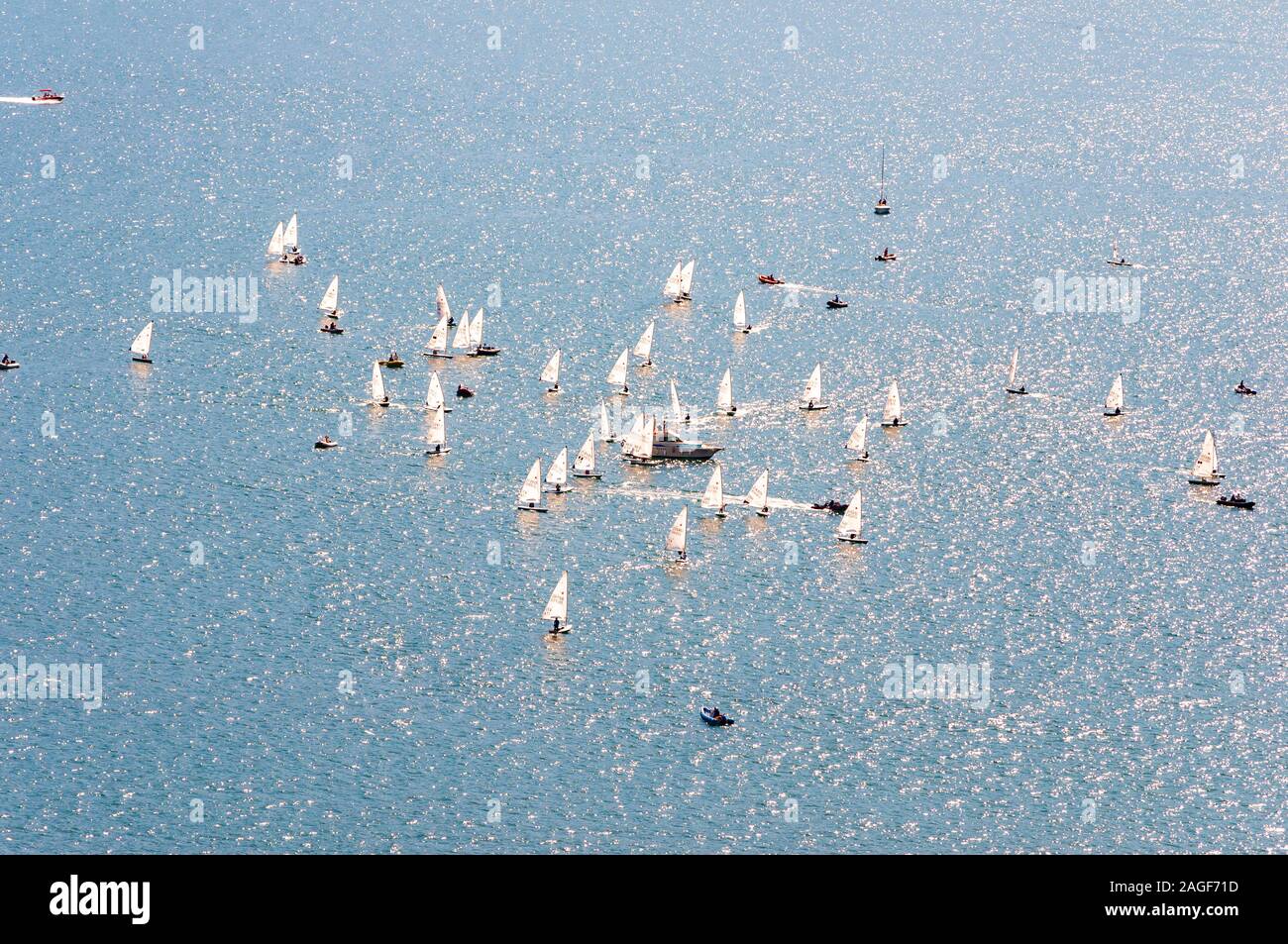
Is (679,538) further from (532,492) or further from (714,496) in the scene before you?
(532,492)

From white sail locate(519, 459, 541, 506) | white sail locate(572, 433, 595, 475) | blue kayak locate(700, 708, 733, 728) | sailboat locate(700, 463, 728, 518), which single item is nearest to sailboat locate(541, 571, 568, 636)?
blue kayak locate(700, 708, 733, 728)

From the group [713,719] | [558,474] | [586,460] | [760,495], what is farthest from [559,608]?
[586,460]

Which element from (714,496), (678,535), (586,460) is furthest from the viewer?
(586,460)

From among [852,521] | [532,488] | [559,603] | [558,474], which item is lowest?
[559,603]

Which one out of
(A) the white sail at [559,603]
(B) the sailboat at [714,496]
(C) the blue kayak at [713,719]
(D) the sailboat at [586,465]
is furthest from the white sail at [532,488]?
(C) the blue kayak at [713,719]

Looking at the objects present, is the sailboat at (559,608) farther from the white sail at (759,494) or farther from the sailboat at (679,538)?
the white sail at (759,494)

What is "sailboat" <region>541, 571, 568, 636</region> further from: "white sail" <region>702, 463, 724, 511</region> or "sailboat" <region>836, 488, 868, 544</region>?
"sailboat" <region>836, 488, 868, 544</region>
